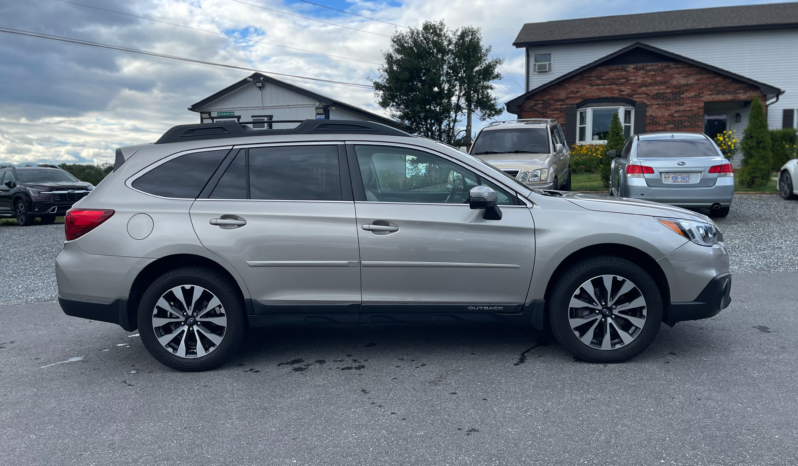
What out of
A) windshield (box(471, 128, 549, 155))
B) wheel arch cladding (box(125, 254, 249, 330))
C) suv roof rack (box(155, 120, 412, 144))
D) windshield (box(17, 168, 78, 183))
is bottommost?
wheel arch cladding (box(125, 254, 249, 330))

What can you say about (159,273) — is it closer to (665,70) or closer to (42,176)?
(42,176)

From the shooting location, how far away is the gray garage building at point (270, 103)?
104 feet

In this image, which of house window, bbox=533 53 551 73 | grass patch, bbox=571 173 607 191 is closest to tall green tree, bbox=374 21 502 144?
house window, bbox=533 53 551 73

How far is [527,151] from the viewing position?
40.1 ft

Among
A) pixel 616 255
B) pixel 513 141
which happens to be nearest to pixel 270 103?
pixel 513 141

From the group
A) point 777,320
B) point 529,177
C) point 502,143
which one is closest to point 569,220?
point 777,320

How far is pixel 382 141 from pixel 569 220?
148 centimetres

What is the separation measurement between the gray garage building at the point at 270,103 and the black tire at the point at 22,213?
A: 566 inches

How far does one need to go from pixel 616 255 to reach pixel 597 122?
2281 centimetres

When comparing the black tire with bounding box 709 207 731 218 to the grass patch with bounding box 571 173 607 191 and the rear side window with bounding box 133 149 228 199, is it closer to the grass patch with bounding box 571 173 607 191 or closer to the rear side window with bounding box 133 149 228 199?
the grass patch with bounding box 571 173 607 191

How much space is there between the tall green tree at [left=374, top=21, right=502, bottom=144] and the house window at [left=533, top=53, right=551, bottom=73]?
6.29 ft

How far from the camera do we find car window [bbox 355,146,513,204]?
4414 millimetres

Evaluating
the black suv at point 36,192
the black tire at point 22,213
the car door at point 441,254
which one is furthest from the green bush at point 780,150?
the black tire at point 22,213

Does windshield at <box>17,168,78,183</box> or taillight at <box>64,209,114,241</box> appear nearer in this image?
taillight at <box>64,209,114,241</box>
